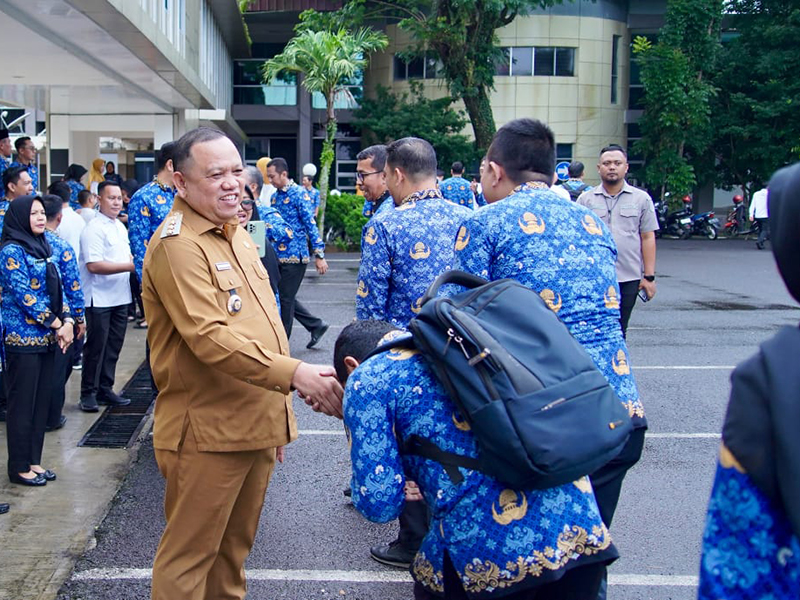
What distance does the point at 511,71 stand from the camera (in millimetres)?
32781

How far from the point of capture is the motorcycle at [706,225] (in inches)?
1135

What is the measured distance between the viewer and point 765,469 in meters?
1.31

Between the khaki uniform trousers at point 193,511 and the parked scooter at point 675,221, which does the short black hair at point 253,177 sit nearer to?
the khaki uniform trousers at point 193,511

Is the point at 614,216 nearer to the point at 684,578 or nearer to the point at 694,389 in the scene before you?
the point at 694,389

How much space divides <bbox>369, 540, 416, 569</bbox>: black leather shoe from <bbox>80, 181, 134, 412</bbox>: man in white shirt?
3.68 m

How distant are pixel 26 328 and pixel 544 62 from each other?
29848mm

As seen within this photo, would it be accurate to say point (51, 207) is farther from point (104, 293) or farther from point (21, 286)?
point (104, 293)

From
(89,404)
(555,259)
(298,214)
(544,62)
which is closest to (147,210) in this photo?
(89,404)

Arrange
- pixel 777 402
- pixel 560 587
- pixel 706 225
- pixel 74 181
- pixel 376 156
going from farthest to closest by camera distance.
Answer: pixel 706 225, pixel 74 181, pixel 376 156, pixel 560 587, pixel 777 402

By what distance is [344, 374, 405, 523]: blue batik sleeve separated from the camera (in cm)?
210

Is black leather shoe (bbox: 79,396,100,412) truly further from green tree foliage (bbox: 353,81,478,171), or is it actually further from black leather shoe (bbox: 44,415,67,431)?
green tree foliage (bbox: 353,81,478,171)

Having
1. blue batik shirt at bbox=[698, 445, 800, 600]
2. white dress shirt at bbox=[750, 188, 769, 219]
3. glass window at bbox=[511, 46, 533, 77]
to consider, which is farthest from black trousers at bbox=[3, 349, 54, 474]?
glass window at bbox=[511, 46, 533, 77]

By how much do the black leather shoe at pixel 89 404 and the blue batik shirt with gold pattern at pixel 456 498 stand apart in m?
5.58

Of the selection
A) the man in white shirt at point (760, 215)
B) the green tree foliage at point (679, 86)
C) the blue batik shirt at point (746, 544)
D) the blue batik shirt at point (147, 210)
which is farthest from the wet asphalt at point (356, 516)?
the green tree foliage at point (679, 86)
